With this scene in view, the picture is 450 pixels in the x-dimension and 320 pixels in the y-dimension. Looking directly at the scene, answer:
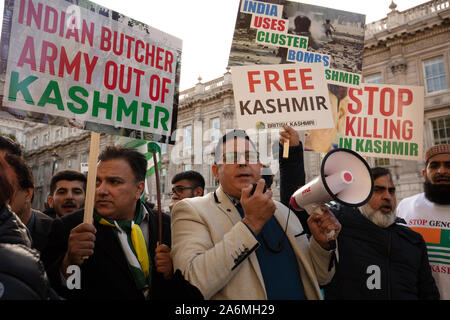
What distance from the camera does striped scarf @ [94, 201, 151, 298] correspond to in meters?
2.04

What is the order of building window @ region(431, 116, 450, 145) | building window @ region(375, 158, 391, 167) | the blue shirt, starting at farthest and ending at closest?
building window @ region(375, 158, 391, 167) → building window @ region(431, 116, 450, 145) → the blue shirt

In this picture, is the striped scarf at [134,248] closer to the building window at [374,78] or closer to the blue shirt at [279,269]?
the blue shirt at [279,269]

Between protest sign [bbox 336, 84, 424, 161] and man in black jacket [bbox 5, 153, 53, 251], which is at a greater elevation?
protest sign [bbox 336, 84, 424, 161]

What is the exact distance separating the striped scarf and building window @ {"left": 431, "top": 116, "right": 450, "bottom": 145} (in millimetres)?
16803

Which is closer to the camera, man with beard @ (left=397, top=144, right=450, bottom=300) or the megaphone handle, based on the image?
the megaphone handle

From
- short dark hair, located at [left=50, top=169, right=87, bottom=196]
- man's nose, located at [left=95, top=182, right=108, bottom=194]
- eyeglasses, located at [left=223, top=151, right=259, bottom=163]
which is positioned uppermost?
short dark hair, located at [left=50, top=169, right=87, bottom=196]

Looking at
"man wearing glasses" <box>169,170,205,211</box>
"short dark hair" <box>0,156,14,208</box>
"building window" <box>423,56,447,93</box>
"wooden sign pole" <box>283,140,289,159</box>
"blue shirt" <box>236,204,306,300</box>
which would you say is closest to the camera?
"short dark hair" <box>0,156,14,208</box>

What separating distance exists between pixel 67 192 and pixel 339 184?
3.40 metres

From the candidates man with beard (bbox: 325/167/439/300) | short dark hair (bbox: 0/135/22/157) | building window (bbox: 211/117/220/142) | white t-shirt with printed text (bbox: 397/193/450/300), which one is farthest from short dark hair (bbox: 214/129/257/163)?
building window (bbox: 211/117/220/142)

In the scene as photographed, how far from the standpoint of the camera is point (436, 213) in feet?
10.8

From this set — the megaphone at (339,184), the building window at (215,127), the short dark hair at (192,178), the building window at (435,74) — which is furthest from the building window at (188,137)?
the megaphone at (339,184)

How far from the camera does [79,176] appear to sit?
4.27m

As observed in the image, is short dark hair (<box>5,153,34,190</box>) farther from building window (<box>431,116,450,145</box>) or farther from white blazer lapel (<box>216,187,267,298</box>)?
building window (<box>431,116,450,145</box>)

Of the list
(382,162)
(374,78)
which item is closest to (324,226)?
(382,162)
